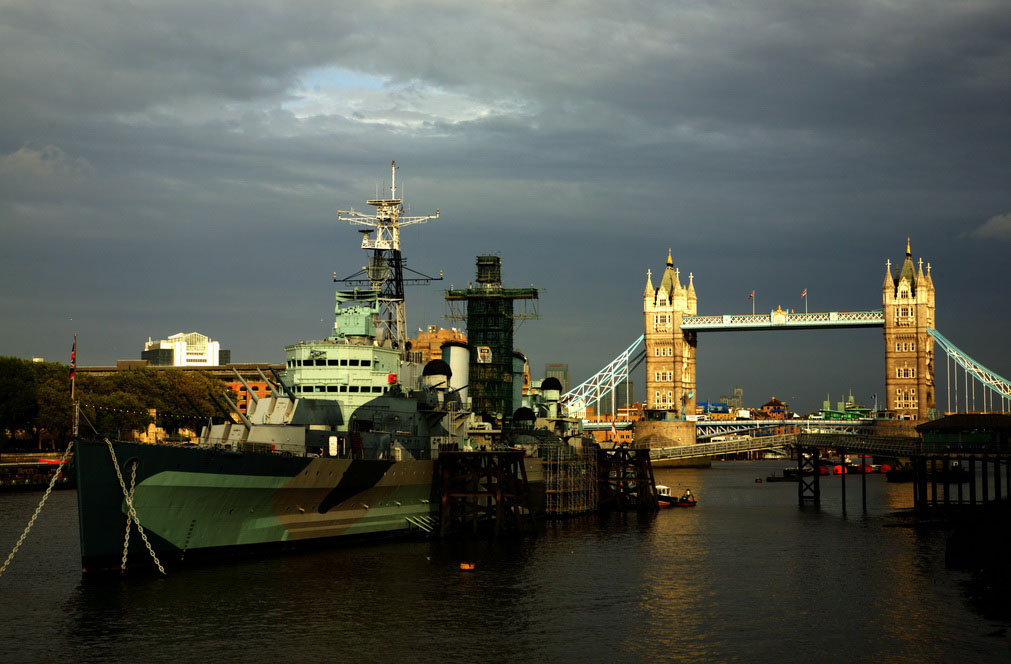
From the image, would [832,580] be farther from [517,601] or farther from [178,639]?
[178,639]

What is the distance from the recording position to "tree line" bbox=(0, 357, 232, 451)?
90.2 m

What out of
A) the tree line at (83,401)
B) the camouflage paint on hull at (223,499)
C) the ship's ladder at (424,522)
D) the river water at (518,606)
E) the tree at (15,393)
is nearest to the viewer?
the river water at (518,606)

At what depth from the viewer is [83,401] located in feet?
299

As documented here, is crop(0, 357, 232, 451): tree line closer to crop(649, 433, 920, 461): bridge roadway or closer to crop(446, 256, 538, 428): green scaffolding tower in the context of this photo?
crop(446, 256, 538, 428): green scaffolding tower

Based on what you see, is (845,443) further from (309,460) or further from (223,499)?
(223,499)

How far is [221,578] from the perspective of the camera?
117ft

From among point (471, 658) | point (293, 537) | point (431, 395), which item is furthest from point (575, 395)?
point (471, 658)

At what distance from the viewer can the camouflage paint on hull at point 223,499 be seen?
3447 centimetres

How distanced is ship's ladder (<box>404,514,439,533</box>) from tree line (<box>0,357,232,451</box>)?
1449 inches

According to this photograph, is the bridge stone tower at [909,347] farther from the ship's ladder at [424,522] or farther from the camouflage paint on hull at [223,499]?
the camouflage paint on hull at [223,499]

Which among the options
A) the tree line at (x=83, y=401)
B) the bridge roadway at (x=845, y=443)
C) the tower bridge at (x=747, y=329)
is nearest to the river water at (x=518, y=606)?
the bridge roadway at (x=845, y=443)

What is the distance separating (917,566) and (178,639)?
2912cm

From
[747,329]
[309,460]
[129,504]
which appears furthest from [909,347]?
[129,504]

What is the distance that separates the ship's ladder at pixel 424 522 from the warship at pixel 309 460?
83mm
